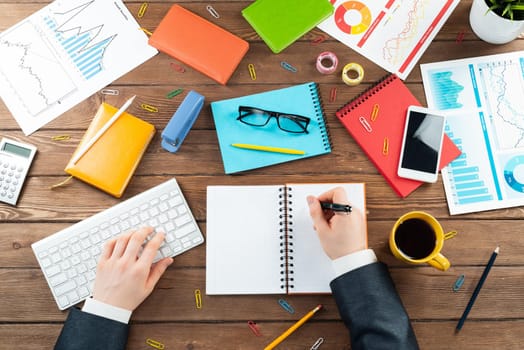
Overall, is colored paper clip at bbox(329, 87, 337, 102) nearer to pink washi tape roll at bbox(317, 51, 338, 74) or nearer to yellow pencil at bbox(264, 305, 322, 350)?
pink washi tape roll at bbox(317, 51, 338, 74)

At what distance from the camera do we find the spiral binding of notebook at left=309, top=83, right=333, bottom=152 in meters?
1.35

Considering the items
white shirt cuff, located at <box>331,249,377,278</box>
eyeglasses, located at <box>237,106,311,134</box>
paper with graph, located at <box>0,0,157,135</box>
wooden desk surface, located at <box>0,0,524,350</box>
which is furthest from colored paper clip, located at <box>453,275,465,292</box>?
paper with graph, located at <box>0,0,157,135</box>

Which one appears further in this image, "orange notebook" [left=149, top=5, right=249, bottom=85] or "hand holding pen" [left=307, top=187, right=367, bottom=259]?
"orange notebook" [left=149, top=5, right=249, bottom=85]

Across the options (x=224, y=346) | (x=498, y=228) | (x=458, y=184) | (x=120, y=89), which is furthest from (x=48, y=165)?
(x=498, y=228)

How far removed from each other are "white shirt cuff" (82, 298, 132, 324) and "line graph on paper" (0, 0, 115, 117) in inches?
22.2

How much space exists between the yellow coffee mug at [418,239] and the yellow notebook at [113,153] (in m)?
0.72

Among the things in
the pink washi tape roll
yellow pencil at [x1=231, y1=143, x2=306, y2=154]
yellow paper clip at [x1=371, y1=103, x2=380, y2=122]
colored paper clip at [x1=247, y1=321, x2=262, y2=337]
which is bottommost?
colored paper clip at [x1=247, y1=321, x2=262, y2=337]

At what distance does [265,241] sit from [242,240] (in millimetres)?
62

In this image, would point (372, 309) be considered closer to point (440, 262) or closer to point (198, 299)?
point (440, 262)

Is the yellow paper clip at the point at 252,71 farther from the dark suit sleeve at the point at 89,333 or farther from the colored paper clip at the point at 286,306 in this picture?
the dark suit sleeve at the point at 89,333

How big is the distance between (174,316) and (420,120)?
0.86 m

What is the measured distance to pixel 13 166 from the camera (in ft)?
4.40

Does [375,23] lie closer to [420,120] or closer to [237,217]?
[420,120]

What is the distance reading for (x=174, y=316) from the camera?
128 cm
